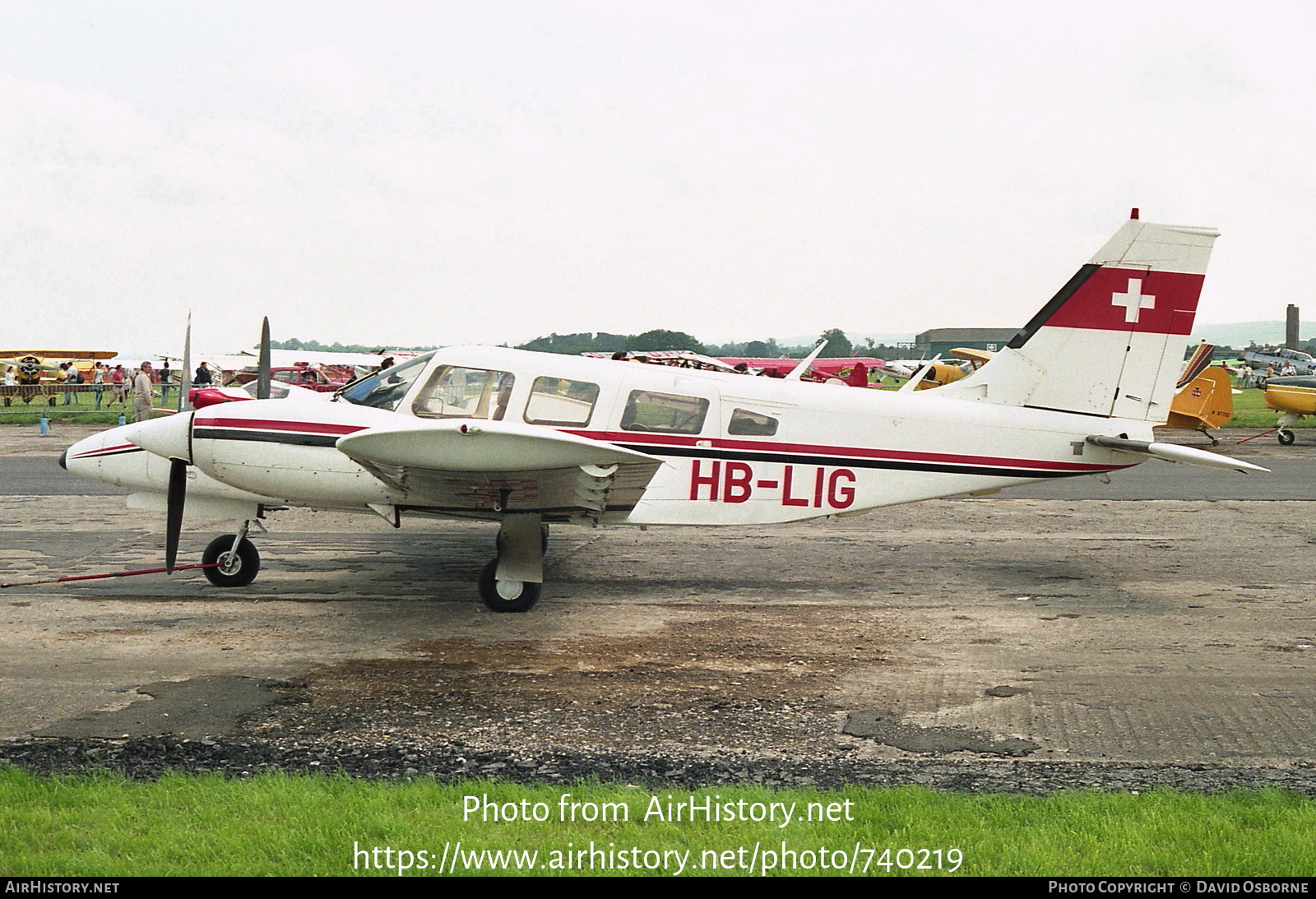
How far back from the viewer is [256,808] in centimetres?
497

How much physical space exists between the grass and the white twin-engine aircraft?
133 inches

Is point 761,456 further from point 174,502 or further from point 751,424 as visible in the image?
point 174,502

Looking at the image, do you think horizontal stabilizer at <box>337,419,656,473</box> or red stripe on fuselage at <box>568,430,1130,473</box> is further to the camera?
red stripe on fuselage at <box>568,430,1130,473</box>

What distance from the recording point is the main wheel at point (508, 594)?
920cm

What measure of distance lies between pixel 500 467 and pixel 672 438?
6.76ft

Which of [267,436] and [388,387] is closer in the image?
[267,436]

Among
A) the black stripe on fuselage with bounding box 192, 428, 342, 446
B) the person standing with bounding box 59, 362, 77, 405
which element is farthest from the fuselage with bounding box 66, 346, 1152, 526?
the person standing with bounding box 59, 362, 77, 405

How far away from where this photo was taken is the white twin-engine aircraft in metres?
8.95

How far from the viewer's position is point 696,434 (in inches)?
375

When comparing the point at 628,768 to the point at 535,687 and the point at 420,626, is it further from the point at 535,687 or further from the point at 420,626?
the point at 420,626

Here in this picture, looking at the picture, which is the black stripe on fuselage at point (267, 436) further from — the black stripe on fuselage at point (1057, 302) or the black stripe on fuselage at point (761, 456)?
the black stripe on fuselage at point (1057, 302)

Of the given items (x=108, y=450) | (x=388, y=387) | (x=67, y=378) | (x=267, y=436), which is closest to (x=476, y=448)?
(x=388, y=387)

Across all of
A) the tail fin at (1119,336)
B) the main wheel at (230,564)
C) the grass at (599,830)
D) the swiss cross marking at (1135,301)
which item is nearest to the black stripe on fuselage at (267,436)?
the main wheel at (230,564)

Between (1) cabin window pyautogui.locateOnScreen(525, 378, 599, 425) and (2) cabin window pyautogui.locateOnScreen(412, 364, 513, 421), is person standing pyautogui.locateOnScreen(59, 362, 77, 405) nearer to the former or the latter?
(2) cabin window pyautogui.locateOnScreen(412, 364, 513, 421)
